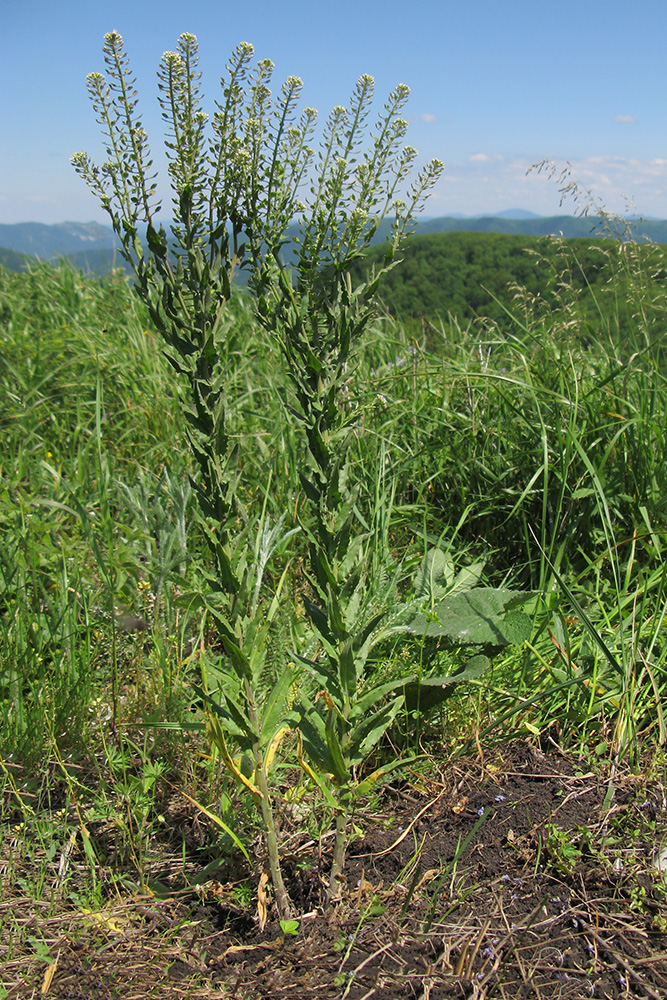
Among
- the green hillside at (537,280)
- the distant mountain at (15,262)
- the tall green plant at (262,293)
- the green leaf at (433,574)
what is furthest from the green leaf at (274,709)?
the distant mountain at (15,262)

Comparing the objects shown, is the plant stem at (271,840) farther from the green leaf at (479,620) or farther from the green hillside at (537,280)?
the green hillside at (537,280)

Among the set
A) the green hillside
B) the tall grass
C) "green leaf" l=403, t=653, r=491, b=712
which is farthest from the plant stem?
the green hillside

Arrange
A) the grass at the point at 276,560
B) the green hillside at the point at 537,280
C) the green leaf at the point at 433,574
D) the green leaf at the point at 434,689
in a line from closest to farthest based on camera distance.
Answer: the grass at the point at 276,560
the green leaf at the point at 434,689
the green leaf at the point at 433,574
the green hillside at the point at 537,280

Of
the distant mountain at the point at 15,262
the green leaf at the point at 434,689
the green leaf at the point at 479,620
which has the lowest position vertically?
the green leaf at the point at 434,689

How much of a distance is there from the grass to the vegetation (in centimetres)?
1

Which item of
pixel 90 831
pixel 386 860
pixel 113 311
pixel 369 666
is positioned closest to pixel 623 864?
pixel 386 860

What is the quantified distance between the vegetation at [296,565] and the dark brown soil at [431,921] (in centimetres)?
5

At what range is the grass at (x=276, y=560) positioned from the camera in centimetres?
170

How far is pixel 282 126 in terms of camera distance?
1.24 meters

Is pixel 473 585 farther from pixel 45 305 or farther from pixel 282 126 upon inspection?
pixel 45 305

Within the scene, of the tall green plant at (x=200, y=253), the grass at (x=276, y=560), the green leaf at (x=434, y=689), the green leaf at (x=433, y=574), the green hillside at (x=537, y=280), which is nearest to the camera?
the tall green plant at (x=200, y=253)

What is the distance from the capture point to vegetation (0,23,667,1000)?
1.25 meters

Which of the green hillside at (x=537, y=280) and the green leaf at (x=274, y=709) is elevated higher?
the green hillside at (x=537, y=280)

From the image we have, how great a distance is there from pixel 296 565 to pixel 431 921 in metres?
1.36
